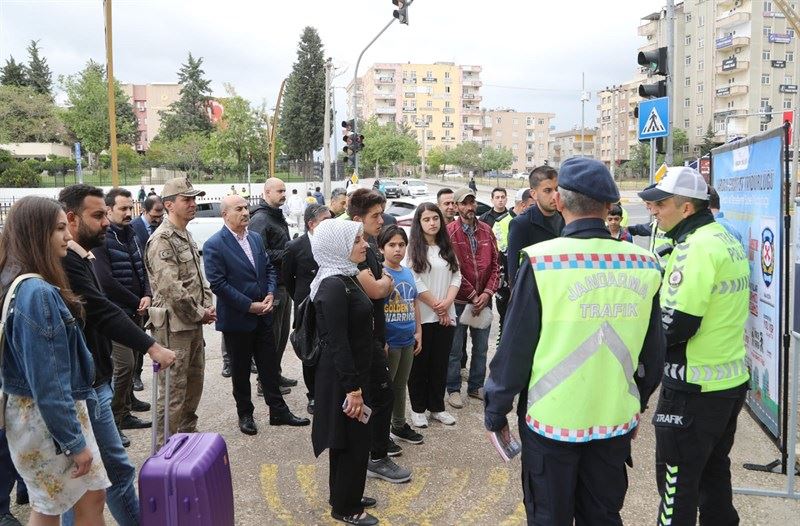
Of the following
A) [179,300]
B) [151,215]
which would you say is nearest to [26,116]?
[151,215]

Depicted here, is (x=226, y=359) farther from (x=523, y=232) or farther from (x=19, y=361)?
(x=19, y=361)

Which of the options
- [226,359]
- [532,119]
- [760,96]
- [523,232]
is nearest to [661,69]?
[523,232]

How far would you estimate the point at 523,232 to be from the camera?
5137mm

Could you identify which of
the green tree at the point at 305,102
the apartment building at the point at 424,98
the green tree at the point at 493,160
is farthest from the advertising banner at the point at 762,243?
the apartment building at the point at 424,98

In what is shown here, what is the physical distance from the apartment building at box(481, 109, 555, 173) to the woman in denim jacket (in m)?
127

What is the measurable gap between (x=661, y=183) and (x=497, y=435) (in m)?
1.48

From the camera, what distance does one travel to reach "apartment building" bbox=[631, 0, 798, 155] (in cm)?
6725

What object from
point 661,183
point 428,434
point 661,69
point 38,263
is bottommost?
point 428,434

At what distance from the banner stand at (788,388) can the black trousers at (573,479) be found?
6.56 feet

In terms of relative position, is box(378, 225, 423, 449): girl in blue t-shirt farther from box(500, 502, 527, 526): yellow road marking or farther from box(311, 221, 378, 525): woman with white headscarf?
box(500, 502, 527, 526): yellow road marking

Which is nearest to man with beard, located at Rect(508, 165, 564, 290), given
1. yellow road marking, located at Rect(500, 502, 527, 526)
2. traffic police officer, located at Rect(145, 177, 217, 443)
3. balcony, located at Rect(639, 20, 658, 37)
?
yellow road marking, located at Rect(500, 502, 527, 526)

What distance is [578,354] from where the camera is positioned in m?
2.33

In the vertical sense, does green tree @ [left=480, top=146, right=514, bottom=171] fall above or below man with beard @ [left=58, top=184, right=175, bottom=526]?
above

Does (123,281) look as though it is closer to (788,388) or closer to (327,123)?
(788,388)
